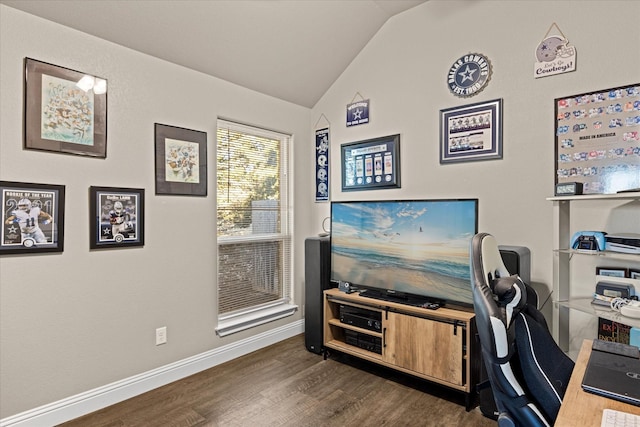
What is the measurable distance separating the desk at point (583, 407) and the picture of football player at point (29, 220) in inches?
105

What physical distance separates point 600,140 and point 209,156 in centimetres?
280

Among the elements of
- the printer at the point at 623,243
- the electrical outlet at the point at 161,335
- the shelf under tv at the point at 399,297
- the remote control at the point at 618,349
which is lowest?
the electrical outlet at the point at 161,335

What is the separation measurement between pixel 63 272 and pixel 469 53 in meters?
3.25

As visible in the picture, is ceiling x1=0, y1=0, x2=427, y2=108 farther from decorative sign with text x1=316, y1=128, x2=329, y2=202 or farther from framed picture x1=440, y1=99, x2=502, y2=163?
framed picture x1=440, y1=99, x2=502, y2=163

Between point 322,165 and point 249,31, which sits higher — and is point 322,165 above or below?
below

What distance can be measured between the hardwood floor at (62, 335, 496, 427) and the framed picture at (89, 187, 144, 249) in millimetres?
1116

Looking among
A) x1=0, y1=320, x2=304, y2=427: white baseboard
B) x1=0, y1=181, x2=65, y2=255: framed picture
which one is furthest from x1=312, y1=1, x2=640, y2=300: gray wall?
x1=0, y1=181, x2=65, y2=255: framed picture

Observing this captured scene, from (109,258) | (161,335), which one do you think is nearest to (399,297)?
(161,335)

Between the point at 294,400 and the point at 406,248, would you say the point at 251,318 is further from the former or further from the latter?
the point at 406,248

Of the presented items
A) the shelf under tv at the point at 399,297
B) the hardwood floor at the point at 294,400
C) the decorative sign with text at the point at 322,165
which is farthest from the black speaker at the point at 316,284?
the decorative sign with text at the point at 322,165

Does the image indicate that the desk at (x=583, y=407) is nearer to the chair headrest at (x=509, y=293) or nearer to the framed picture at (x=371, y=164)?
the chair headrest at (x=509, y=293)

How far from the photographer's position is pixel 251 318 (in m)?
3.35

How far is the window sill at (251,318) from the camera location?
3.15m

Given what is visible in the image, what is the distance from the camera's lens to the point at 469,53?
9.09ft
